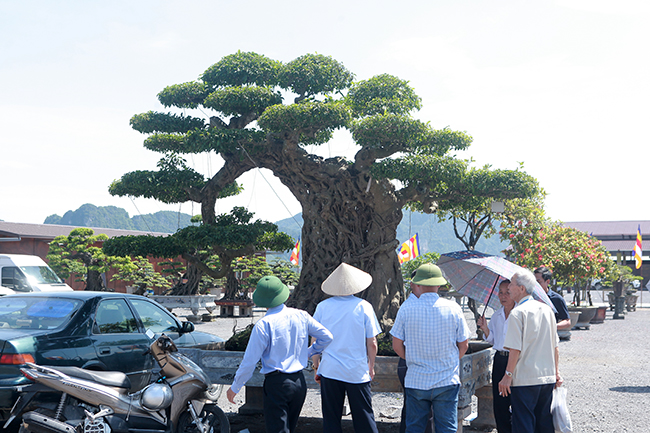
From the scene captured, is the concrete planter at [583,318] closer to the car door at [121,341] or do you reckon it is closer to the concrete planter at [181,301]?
the concrete planter at [181,301]

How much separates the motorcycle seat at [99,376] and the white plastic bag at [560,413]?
3602 mm

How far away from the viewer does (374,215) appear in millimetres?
10586

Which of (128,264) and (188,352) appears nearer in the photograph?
(188,352)

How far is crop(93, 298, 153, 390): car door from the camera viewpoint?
5.56m

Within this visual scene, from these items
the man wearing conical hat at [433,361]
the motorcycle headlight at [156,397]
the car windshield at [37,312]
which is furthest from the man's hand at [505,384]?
the car windshield at [37,312]

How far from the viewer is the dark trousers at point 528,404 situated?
14.7 feet

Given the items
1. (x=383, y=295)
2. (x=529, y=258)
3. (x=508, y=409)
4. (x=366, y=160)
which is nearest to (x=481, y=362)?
(x=508, y=409)

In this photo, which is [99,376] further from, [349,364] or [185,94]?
[185,94]

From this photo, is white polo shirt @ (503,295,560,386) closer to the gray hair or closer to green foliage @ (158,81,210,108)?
the gray hair

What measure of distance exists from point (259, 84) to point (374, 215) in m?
3.99

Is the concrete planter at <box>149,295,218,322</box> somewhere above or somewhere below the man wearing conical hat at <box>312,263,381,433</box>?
below

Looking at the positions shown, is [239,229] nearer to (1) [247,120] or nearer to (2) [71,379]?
(1) [247,120]

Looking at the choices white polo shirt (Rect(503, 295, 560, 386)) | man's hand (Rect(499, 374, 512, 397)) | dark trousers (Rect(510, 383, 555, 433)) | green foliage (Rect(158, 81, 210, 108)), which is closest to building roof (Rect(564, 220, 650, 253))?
green foliage (Rect(158, 81, 210, 108))

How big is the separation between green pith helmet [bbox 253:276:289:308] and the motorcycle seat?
4.81ft
